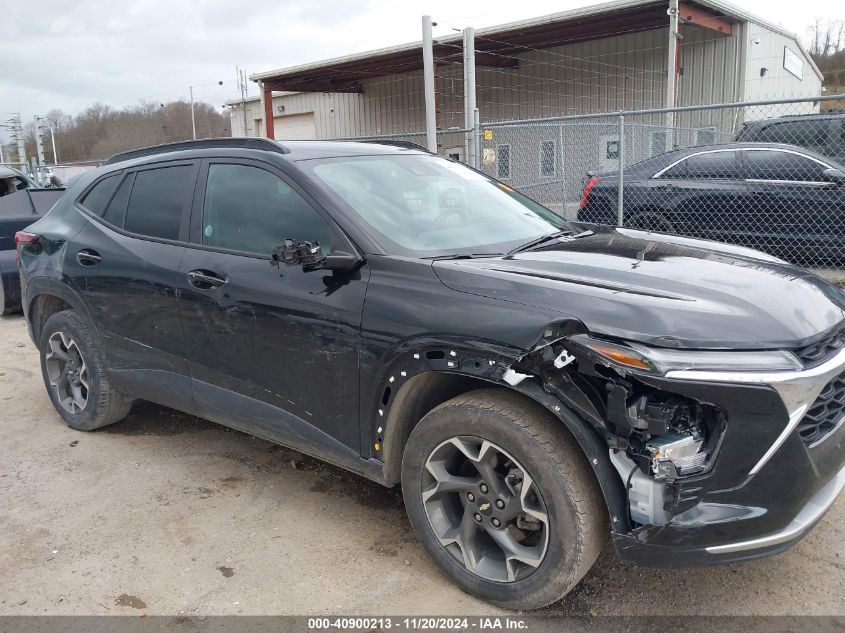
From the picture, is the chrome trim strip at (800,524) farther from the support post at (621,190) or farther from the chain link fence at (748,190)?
the support post at (621,190)

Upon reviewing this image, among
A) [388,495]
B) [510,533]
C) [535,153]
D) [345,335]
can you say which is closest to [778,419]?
[510,533]

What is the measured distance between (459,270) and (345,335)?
0.57 m

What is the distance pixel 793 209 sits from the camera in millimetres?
7609

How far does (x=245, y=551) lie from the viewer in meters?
3.20

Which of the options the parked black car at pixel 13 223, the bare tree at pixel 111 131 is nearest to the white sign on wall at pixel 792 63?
the parked black car at pixel 13 223

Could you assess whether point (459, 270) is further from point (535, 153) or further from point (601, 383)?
point (535, 153)

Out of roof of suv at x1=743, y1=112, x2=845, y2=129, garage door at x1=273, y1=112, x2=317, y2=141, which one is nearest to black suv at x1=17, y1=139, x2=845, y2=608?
roof of suv at x1=743, y1=112, x2=845, y2=129

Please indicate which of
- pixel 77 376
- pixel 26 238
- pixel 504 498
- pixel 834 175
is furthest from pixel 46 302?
pixel 834 175

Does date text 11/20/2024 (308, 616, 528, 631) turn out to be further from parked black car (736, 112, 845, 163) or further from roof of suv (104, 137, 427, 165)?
parked black car (736, 112, 845, 163)

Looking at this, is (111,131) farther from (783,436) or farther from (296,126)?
(783,436)

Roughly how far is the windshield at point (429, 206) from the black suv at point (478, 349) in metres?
0.02

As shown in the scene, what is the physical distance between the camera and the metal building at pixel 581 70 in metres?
18.3

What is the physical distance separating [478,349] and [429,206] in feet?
3.89

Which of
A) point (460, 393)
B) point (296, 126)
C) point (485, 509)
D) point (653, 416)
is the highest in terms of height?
point (296, 126)
